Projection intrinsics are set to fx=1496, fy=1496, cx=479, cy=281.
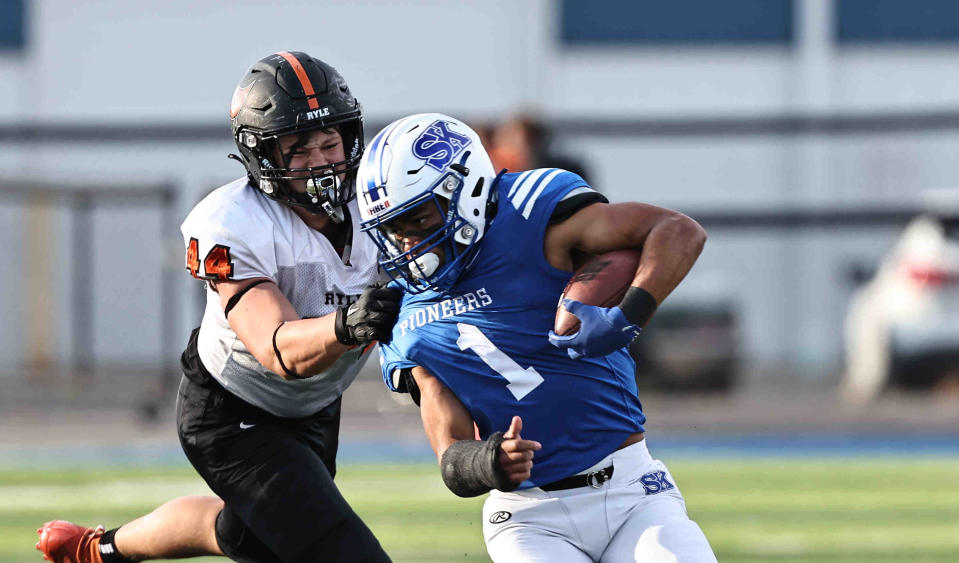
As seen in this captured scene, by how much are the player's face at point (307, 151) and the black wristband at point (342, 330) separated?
0.50 metres

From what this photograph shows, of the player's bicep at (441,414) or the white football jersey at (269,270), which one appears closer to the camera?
the player's bicep at (441,414)

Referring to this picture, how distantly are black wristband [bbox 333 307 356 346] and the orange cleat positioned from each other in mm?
1512

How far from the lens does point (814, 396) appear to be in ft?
39.2

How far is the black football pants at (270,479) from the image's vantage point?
155 inches

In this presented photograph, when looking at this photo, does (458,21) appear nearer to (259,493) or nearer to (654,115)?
(654,115)

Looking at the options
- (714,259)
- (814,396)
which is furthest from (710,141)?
(814,396)

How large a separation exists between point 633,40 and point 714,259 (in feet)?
14.7

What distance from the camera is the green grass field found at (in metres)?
5.97

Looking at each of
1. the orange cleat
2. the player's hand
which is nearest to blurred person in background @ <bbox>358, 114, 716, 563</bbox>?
the player's hand

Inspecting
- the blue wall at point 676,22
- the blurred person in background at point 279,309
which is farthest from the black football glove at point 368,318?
the blue wall at point 676,22

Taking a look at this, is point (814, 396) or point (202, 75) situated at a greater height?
point (202, 75)

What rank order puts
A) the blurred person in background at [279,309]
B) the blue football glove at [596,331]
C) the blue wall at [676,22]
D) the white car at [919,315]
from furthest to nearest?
the blue wall at [676,22] → the white car at [919,315] → the blurred person in background at [279,309] → the blue football glove at [596,331]

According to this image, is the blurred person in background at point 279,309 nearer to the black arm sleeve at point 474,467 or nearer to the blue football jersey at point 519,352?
the blue football jersey at point 519,352

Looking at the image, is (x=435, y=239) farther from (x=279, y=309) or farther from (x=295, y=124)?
(x=295, y=124)
